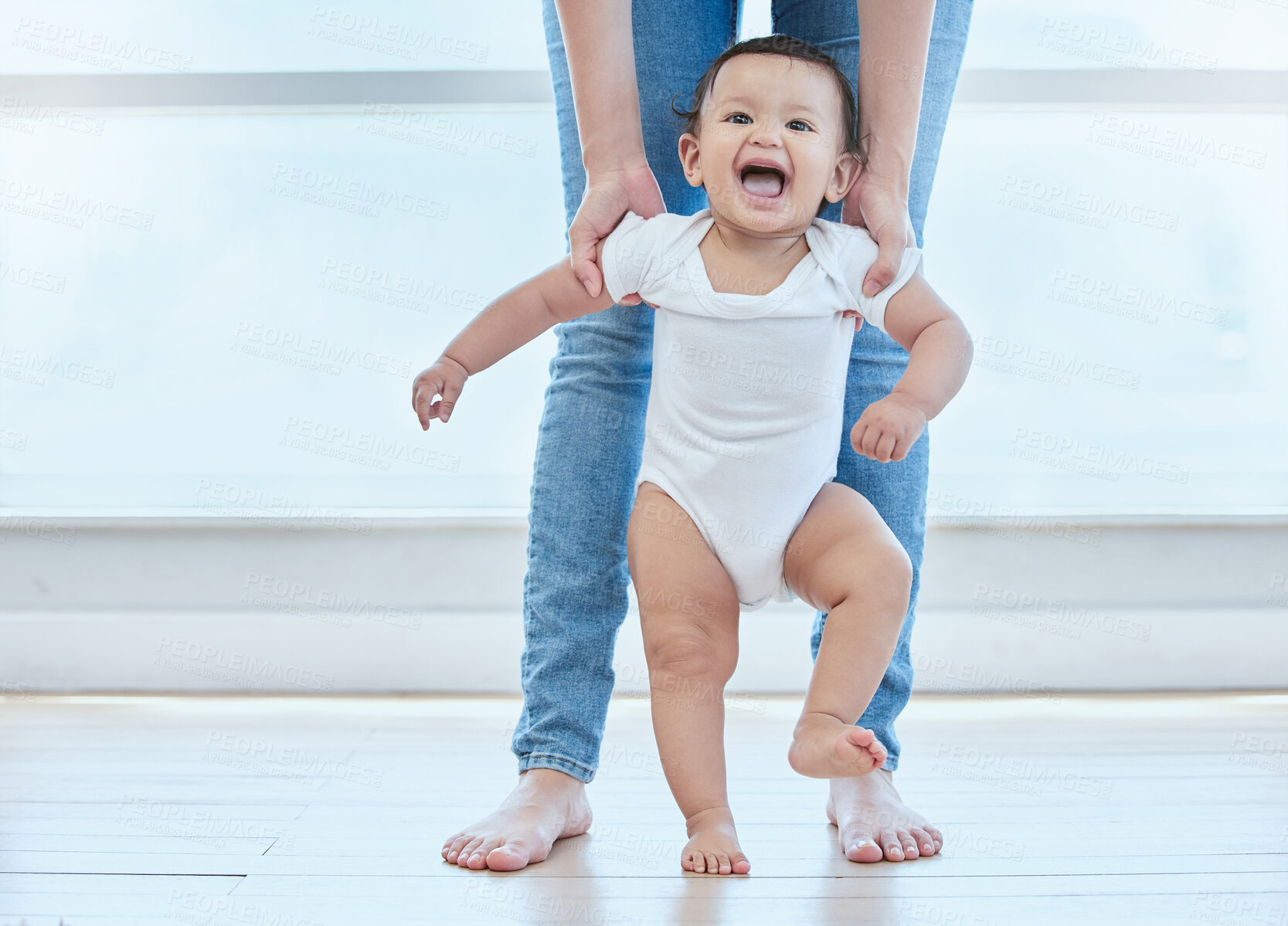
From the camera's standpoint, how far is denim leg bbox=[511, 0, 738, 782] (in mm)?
1088

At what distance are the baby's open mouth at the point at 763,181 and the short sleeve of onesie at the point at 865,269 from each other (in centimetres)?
8

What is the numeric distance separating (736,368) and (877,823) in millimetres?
461

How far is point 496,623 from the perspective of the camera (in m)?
1.64

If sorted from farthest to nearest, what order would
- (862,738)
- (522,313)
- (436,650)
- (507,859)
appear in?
(436,650) → (522,313) → (507,859) → (862,738)

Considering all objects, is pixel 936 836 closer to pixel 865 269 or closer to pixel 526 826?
pixel 526 826

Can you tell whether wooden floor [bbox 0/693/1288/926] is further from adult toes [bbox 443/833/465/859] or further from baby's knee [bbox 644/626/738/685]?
baby's knee [bbox 644/626/738/685]

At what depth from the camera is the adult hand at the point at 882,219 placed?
100 cm

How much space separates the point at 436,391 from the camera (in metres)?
1.01

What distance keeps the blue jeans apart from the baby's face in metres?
0.12

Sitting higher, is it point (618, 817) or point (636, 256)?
point (636, 256)

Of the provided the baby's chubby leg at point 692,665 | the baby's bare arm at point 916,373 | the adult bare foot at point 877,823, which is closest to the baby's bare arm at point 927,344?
the baby's bare arm at point 916,373

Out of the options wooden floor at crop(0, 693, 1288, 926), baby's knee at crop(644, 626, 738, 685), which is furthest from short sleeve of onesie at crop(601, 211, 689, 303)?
wooden floor at crop(0, 693, 1288, 926)

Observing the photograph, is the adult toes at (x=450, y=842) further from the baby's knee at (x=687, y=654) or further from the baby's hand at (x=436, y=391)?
the baby's hand at (x=436, y=391)

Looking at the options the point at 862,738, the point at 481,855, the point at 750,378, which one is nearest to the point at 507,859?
the point at 481,855
